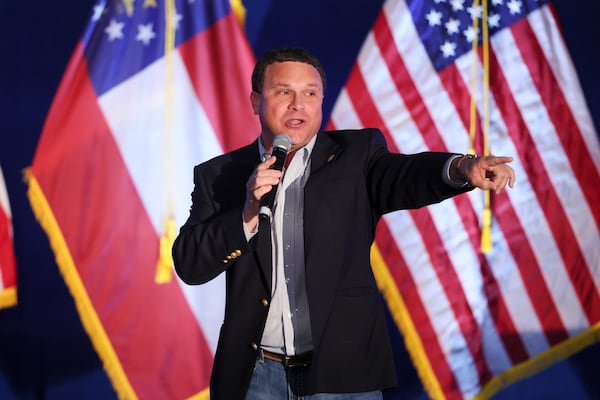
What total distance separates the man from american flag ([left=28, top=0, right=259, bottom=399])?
1.56 m

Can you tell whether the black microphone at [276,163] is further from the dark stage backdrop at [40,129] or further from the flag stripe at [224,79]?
the dark stage backdrop at [40,129]

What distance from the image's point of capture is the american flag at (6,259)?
3.22 meters

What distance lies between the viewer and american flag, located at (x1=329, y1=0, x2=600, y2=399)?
3281mm

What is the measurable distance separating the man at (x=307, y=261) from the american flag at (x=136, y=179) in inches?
61.5

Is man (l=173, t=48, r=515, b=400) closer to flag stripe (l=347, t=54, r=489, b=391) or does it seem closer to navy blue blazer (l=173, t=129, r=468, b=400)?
navy blue blazer (l=173, t=129, r=468, b=400)

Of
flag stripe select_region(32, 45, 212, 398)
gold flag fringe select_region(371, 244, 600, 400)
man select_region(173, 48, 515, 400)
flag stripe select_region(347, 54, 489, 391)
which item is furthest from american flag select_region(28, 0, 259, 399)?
man select_region(173, 48, 515, 400)

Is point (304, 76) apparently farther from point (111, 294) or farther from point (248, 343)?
point (111, 294)

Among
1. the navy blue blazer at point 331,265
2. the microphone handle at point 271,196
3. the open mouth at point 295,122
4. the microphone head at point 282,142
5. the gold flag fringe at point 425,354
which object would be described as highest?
the open mouth at point 295,122

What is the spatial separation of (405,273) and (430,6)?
1191 mm

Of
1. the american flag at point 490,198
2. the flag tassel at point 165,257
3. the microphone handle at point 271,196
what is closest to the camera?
the microphone handle at point 271,196

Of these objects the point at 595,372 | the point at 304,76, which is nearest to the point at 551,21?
the point at 595,372

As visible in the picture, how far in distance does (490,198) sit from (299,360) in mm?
2006

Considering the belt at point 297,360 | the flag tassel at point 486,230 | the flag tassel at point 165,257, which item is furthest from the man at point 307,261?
the flag tassel at point 486,230

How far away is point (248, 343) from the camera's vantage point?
5.14 ft
